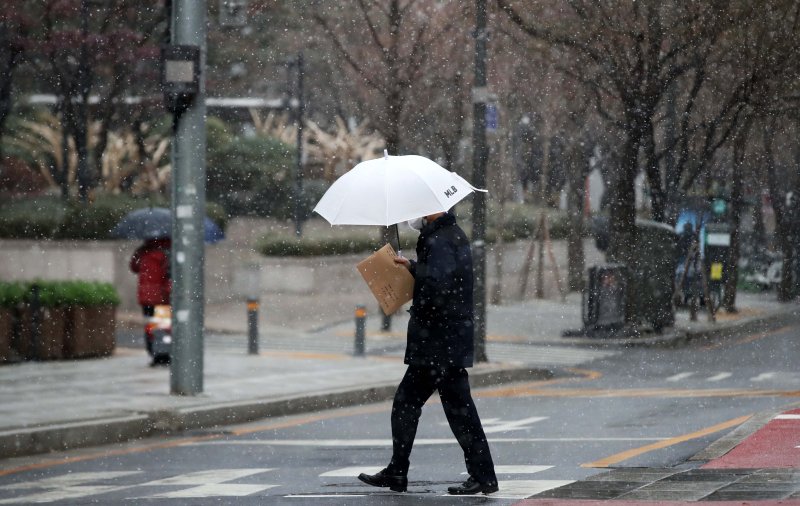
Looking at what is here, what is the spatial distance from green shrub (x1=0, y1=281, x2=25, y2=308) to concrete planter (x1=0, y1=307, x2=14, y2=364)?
3.1 inches

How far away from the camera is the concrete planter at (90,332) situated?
19.3m

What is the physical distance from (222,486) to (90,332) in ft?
35.4

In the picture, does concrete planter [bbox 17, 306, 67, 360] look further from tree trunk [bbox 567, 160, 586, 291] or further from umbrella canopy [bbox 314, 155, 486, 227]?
tree trunk [bbox 567, 160, 586, 291]

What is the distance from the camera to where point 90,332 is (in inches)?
771

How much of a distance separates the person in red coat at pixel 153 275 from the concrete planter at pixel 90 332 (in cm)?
90

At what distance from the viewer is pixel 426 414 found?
14.5 metres

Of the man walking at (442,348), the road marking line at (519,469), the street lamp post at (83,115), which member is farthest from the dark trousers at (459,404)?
the street lamp post at (83,115)

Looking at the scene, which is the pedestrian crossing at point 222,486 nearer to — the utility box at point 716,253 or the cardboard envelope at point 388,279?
the cardboard envelope at point 388,279

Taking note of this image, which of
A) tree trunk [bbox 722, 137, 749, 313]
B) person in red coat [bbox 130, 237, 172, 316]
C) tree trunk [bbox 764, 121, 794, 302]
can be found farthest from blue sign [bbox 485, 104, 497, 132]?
tree trunk [bbox 764, 121, 794, 302]

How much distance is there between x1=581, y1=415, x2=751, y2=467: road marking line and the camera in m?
10.1

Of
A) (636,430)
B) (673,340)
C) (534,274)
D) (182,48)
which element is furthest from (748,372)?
(534,274)

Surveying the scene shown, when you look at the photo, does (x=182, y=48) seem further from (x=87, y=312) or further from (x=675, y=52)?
(x=675, y=52)

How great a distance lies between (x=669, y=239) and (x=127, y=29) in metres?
11.0

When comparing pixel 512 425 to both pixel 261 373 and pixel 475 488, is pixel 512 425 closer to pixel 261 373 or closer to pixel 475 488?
pixel 475 488
